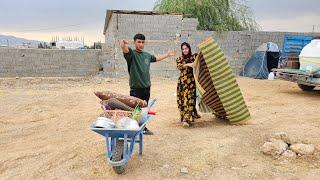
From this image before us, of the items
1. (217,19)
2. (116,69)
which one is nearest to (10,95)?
(116,69)

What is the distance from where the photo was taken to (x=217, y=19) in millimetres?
17875

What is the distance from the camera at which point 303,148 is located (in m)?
5.18

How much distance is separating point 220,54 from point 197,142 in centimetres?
148

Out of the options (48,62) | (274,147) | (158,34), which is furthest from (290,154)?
(48,62)

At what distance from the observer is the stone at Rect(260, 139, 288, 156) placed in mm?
5152

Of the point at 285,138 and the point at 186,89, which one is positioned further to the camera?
the point at 186,89

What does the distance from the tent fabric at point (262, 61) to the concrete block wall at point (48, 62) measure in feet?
19.0

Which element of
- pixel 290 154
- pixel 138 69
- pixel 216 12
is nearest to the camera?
pixel 290 154

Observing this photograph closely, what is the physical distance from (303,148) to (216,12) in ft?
43.9

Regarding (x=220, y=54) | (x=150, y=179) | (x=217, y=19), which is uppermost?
(x=217, y=19)

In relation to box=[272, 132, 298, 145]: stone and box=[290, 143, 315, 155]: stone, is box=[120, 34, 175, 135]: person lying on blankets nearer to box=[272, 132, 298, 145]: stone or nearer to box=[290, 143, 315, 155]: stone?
box=[272, 132, 298, 145]: stone

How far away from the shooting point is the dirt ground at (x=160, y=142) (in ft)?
15.4

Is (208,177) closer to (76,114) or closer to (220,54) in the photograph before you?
(220,54)

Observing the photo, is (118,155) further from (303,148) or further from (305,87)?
(305,87)
